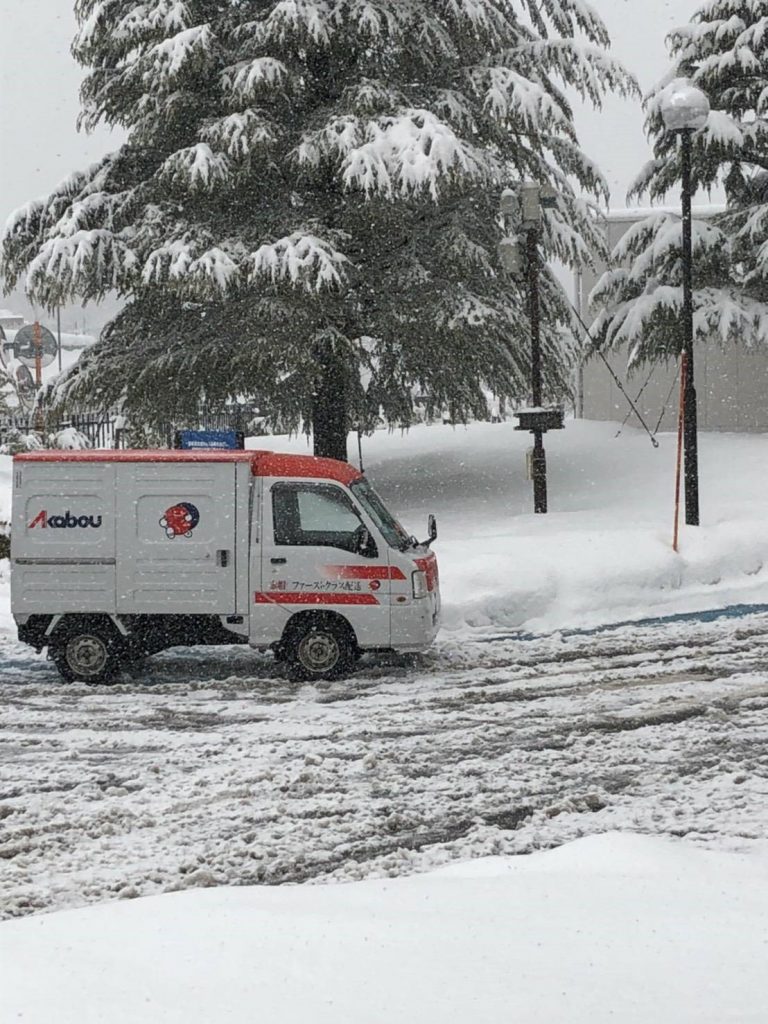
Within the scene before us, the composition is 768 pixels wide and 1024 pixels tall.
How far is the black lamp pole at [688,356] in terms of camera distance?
18.2 m

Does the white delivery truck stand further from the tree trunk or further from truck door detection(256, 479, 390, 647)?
the tree trunk

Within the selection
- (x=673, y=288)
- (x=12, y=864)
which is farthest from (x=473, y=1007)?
(x=673, y=288)

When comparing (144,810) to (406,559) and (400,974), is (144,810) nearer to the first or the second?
(400,974)

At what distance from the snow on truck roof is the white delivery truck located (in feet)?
0.06

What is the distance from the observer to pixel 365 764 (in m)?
9.44

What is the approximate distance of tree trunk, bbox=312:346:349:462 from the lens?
21.6 metres

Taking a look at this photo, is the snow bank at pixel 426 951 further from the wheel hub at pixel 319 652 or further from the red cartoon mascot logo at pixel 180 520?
the red cartoon mascot logo at pixel 180 520

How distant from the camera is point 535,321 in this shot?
19750mm

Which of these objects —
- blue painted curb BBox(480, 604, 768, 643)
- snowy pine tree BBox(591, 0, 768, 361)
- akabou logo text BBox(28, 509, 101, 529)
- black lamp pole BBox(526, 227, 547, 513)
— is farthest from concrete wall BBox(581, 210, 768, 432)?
akabou logo text BBox(28, 509, 101, 529)

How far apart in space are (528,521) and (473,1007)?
1423cm

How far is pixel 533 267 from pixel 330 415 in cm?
424

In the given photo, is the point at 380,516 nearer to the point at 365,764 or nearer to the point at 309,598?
the point at 309,598

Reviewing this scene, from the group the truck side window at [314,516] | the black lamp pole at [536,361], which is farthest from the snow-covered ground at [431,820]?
the black lamp pole at [536,361]

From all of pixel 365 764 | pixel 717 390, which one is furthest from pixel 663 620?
pixel 717 390
